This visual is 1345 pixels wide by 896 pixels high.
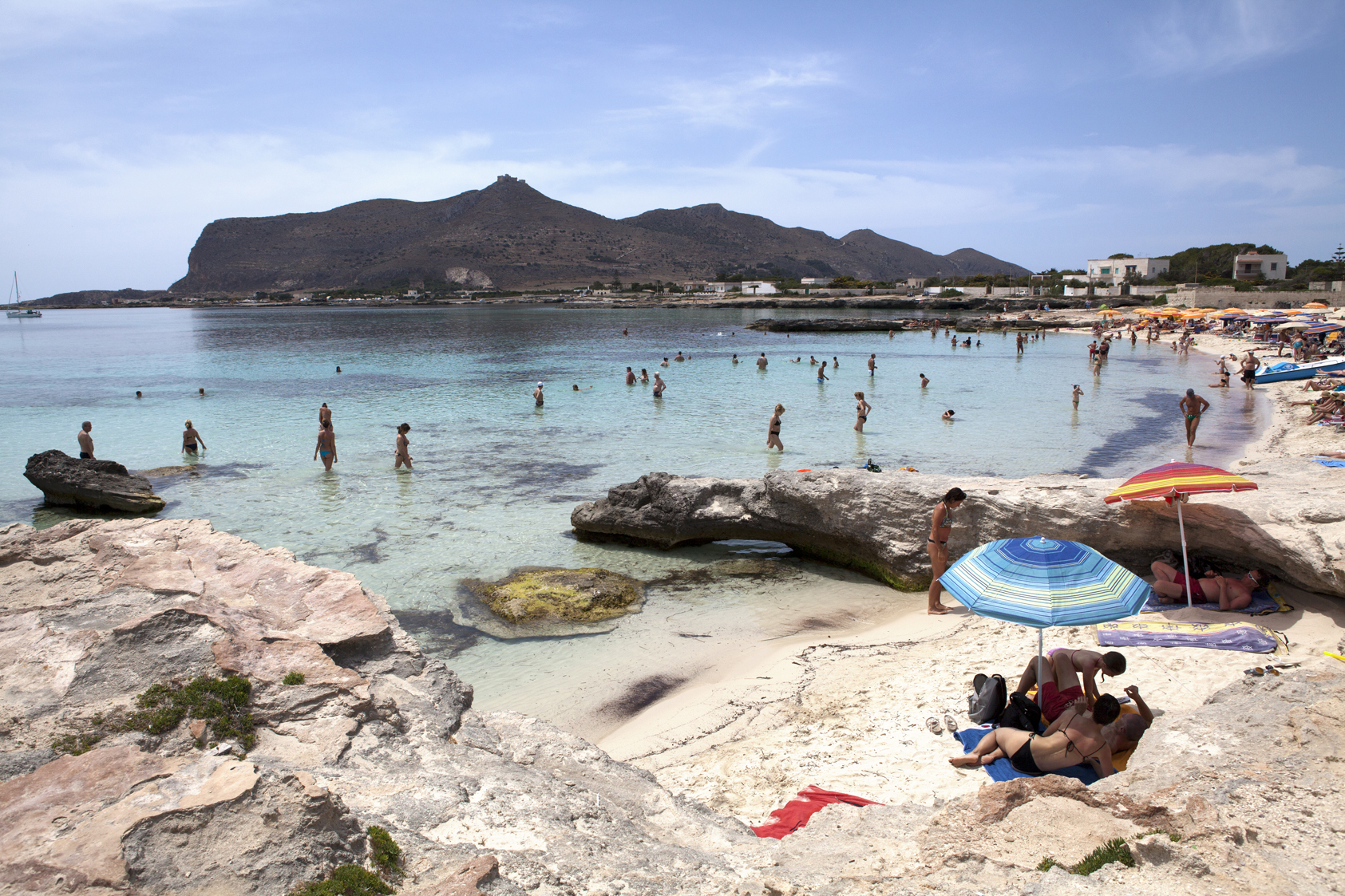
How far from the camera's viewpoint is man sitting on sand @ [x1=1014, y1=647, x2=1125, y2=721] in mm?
4977

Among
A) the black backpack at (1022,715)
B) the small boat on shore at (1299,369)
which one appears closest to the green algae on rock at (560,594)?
the black backpack at (1022,715)

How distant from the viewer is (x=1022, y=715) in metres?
5.12

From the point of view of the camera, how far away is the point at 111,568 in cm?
524

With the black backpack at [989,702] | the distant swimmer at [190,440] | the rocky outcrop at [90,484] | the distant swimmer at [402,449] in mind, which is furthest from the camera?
the distant swimmer at [190,440]

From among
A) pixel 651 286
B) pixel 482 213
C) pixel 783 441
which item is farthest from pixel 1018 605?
pixel 482 213

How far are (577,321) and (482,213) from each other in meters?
124

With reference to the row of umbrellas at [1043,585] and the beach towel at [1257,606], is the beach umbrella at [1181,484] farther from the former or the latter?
the row of umbrellas at [1043,585]

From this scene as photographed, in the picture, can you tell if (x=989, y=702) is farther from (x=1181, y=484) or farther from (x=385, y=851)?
(x=385, y=851)

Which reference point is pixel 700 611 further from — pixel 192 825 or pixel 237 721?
pixel 192 825

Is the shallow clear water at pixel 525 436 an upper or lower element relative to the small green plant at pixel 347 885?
lower

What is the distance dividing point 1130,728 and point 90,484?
16145 millimetres

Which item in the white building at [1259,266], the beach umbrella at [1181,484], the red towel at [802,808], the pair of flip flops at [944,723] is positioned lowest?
the pair of flip flops at [944,723]

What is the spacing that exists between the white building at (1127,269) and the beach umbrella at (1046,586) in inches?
4469

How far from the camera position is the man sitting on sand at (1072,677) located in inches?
196
